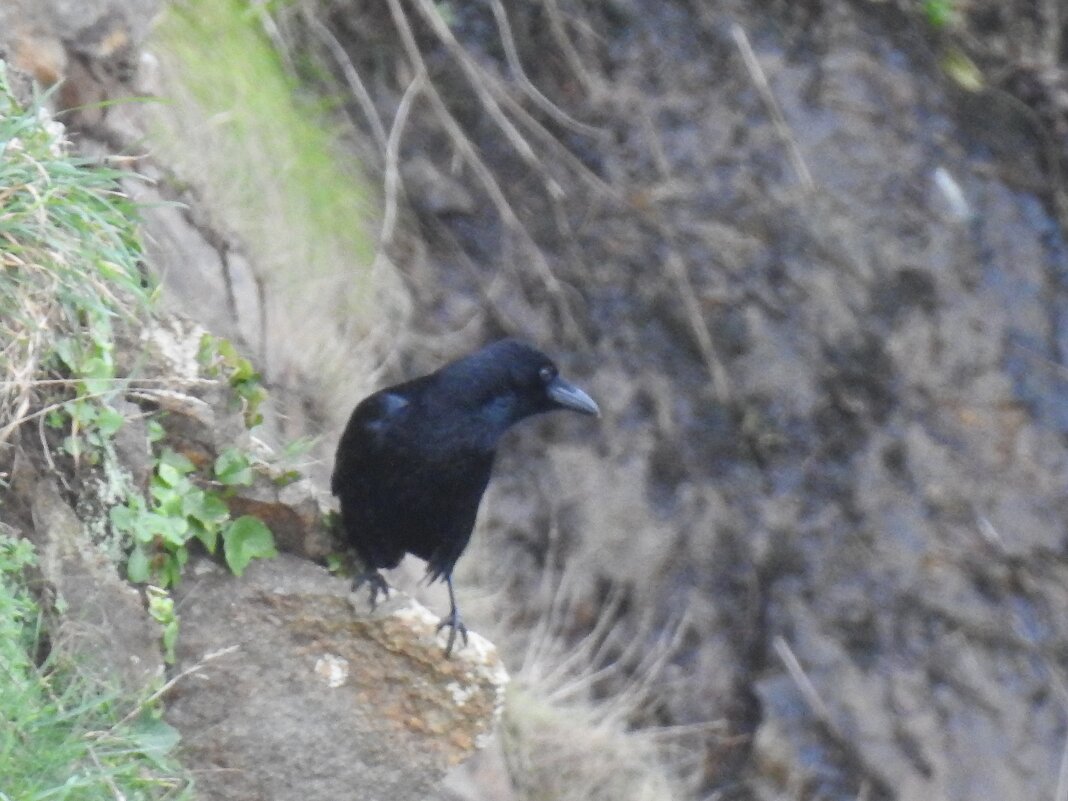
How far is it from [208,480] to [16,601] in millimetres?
790

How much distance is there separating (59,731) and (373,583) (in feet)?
3.90

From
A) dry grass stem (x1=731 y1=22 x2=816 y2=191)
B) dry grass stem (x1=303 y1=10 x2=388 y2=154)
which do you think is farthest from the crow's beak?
dry grass stem (x1=731 y1=22 x2=816 y2=191)

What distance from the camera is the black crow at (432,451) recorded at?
418 cm

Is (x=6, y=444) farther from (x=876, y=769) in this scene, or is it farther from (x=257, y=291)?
(x=876, y=769)

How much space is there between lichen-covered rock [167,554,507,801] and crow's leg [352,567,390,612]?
33mm

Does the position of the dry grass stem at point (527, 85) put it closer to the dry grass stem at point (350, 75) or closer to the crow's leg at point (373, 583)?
the dry grass stem at point (350, 75)

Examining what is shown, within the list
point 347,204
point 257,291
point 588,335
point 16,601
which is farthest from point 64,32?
point 588,335

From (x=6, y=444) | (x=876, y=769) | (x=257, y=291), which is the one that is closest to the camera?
(x=6, y=444)

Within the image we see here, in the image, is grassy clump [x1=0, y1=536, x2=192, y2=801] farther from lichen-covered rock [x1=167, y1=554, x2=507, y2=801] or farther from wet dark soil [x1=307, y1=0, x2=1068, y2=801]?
wet dark soil [x1=307, y1=0, x2=1068, y2=801]

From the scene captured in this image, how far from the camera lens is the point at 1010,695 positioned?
259 inches

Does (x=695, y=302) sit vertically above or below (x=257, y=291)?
below

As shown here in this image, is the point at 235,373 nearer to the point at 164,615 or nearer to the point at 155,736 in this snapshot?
the point at 164,615

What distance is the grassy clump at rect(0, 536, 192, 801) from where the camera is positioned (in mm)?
2801

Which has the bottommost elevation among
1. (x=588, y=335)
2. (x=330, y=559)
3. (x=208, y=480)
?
(x=588, y=335)
